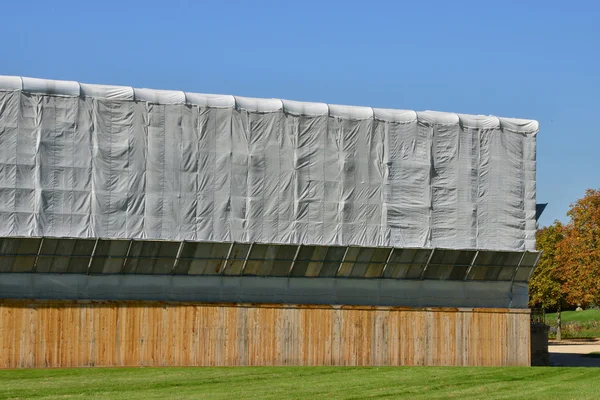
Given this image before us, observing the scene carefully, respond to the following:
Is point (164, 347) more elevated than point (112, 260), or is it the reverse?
point (112, 260)

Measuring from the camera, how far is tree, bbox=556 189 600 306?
77000 mm

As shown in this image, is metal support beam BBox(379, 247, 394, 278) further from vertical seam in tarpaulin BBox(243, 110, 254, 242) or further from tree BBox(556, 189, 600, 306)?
tree BBox(556, 189, 600, 306)

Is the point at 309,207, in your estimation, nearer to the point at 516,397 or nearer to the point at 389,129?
the point at 389,129

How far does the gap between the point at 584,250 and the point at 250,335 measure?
46.1 meters

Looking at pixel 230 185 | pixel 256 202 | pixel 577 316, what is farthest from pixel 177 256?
pixel 577 316

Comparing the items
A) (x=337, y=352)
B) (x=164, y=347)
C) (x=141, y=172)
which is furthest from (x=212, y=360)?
(x=141, y=172)

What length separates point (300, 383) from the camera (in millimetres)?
30953

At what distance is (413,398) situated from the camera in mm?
26938

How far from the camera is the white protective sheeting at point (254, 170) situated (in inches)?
1494

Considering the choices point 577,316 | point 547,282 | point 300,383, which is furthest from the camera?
point 577,316

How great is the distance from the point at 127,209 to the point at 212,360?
6.61 m

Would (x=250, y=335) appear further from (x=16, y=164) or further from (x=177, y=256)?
(x=16, y=164)

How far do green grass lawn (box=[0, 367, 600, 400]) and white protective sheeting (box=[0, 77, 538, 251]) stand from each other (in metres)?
6.06

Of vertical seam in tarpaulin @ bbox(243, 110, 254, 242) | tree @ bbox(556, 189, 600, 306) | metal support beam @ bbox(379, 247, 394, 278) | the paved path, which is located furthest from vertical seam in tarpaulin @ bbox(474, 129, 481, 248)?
tree @ bbox(556, 189, 600, 306)
